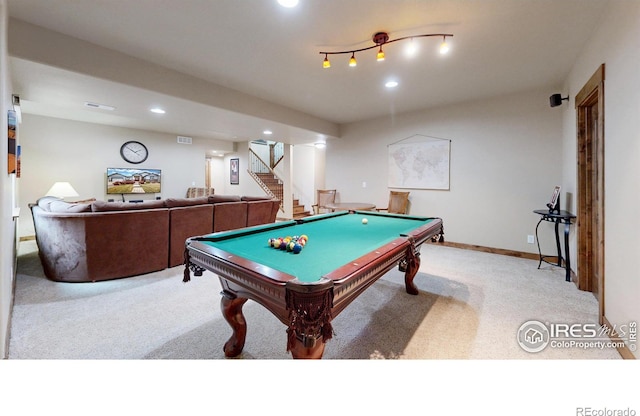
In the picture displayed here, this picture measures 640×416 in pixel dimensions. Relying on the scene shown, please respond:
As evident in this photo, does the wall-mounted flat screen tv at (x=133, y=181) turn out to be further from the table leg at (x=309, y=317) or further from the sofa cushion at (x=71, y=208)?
the table leg at (x=309, y=317)

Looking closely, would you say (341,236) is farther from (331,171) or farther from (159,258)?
(331,171)

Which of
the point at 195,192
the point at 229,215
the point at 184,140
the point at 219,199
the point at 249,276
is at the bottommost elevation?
the point at 249,276

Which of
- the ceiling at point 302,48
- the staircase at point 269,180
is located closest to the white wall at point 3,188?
the ceiling at point 302,48

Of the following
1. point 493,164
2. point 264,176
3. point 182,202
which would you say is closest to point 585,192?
point 493,164

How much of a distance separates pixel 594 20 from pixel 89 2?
13.4 ft

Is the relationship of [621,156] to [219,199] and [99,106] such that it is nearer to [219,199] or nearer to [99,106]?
[219,199]

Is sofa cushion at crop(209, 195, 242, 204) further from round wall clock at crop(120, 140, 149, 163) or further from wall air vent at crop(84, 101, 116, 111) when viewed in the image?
round wall clock at crop(120, 140, 149, 163)

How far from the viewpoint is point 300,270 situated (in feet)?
4.30

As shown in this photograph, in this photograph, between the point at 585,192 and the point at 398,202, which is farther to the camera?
the point at 398,202

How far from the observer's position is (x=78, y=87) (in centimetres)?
295

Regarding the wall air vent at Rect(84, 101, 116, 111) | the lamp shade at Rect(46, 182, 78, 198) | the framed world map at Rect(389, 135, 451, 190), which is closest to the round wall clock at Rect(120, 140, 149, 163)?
the lamp shade at Rect(46, 182, 78, 198)

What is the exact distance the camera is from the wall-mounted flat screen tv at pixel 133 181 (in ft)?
20.1

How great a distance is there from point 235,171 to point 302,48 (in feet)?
Answer: 21.7
